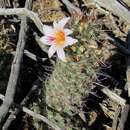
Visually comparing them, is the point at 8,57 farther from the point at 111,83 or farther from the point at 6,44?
the point at 111,83

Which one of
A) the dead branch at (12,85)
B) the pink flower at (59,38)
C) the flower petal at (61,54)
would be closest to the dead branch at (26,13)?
the dead branch at (12,85)

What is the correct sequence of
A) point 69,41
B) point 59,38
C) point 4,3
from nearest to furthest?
point 69,41
point 59,38
point 4,3

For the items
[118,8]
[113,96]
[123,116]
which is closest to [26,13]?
[118,8]

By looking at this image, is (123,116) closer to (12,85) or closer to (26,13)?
(12,85)

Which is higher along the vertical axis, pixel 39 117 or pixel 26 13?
pixel 26 13

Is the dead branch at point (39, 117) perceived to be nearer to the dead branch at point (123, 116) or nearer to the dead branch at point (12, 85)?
the dead branch at point (12, 85)

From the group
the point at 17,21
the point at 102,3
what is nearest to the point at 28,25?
the point at 17,21

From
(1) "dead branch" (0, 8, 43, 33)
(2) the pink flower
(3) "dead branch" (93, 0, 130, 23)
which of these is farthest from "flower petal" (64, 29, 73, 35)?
(3) "dead branch" (93, 0, 130, 23)

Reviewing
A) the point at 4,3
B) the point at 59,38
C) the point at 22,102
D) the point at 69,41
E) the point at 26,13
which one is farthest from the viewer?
the point at 4,3

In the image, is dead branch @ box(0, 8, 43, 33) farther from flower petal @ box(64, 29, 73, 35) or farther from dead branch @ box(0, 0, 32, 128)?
flower petal @ box(64, 29, 73, 35)
